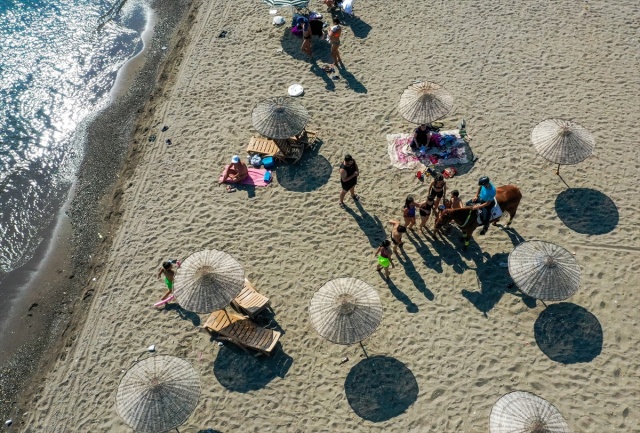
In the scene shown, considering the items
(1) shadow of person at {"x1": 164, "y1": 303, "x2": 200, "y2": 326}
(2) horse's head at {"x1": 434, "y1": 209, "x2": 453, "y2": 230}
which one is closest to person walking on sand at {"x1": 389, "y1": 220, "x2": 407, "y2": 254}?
(2) horse's head at {"x1": 434, "y1": 209, "x2": 453, "y2": 230}

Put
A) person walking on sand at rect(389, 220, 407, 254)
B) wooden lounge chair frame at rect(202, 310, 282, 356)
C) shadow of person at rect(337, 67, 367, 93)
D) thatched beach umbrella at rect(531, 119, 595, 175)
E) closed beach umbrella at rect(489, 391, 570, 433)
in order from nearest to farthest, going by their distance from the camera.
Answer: closed beach umbrella at rect(489, 391, 570, 433), wooden lounge chair frame at rect(202, 310, 282, 356), person walking on sand at rect(389, 220, 407, 254), thatched beach umbrella at rect(531, 119, 595, 175), shadow of person at rect(337, 67, 367, 93)

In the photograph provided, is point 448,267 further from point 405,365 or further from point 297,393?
point 297,393

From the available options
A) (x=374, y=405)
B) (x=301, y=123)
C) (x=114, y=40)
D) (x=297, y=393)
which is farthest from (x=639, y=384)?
(x=114, y=40)

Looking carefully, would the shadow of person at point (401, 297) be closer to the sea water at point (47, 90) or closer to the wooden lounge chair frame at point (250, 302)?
the wooden lounge chair frame at point (250, 302)

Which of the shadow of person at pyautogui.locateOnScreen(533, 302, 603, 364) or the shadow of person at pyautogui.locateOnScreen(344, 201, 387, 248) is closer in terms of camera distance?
the shadow of person at pyautogui.locateOnScreen(533, 302, 603, 364)

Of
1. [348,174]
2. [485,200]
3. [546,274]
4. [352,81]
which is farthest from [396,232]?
[352,81]

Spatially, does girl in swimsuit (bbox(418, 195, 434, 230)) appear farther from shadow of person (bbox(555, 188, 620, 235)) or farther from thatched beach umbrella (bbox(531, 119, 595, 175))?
shadow of person (bbox(555, 188, 620, 235))
